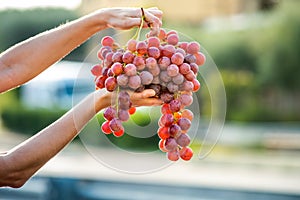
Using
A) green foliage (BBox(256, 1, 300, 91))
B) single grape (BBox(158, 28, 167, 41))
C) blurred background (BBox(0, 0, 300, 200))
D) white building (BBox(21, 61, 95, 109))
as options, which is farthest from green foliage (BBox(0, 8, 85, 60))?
single grape (BBox(158, 28, 167, 41))

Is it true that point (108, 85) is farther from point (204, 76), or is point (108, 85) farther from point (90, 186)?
point (90, 186)

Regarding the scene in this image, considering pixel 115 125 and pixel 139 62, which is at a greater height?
pixel 139 62

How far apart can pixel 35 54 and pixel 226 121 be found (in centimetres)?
1055

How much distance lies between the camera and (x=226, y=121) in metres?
12.3

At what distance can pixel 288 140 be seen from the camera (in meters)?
10.3

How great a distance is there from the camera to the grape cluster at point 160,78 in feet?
4.99

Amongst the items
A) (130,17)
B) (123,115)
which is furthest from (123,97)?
(130,17)

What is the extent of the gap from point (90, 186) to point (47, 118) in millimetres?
7293

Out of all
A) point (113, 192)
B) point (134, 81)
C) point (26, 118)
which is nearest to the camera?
point (134, 81)

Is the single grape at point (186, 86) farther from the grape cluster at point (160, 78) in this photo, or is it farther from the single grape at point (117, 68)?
the single grape at point (117, 68)

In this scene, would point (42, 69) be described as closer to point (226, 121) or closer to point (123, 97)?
point (123, 97)

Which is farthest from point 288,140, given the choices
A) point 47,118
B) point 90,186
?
point 90,186

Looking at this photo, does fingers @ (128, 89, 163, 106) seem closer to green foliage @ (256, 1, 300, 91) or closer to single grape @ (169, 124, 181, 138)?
single grape @ (169, 124, 181, 138)

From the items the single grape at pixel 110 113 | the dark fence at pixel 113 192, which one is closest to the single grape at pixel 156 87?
the single grape at pixel 110 113
